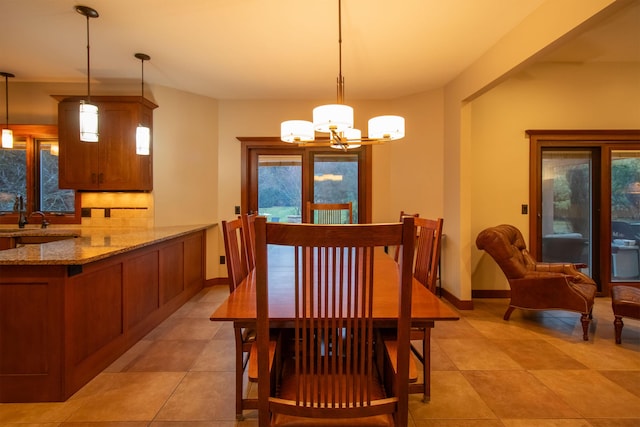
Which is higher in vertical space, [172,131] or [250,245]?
[172,131]

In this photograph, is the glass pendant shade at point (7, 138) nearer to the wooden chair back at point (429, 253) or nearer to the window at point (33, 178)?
the window at point (33, 178)

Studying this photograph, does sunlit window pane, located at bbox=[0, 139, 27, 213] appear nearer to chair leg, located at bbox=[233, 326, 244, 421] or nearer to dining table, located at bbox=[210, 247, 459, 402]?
dining table, located at bbox=[210, 247, 459, 402]

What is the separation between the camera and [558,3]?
2.14 m

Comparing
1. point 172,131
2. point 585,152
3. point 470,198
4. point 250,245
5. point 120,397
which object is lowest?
point 120,397

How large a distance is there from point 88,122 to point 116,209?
1.91 meters

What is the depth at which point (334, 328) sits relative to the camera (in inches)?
39.1

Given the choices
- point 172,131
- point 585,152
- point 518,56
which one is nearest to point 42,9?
point 172,131

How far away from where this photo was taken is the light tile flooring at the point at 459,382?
5.80 feet

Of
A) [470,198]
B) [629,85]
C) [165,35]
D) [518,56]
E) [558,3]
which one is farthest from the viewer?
[629,85]

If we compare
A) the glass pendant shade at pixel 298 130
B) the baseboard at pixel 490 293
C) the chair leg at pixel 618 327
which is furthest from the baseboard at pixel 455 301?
the glass pendant shade at pixel 298 130

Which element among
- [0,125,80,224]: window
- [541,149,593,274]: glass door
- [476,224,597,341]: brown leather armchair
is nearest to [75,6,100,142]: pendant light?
[0,125,80,224]: window

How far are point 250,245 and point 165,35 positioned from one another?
81.5 inches

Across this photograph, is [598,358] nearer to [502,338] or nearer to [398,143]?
[502,338]

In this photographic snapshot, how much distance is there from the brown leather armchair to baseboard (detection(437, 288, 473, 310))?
0.41m
